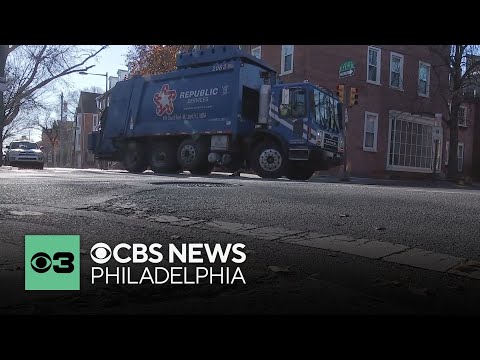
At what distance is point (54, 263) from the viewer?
138cm

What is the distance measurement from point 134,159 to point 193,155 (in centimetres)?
172

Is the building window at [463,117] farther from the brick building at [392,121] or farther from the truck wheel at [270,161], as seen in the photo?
the truck wheel at [270,161]

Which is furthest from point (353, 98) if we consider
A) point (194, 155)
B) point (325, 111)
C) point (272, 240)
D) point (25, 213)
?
point (25, 213)

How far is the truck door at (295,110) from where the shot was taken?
8.34 meters

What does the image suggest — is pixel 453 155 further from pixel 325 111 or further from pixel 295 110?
pixel 295 110

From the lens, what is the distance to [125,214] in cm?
327

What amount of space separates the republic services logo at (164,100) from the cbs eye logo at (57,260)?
8391mm

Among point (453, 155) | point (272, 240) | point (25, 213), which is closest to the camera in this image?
point (272, 240)

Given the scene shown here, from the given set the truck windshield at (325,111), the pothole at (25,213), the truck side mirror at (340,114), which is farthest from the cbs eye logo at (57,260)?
the truck side mirror at (340,114)

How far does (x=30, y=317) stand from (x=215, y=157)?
7895mm

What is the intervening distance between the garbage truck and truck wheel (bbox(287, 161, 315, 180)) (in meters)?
0.02

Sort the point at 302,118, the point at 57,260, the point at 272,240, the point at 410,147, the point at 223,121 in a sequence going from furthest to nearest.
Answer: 1. the point at 223,121
2. the point at 410,147
3. the point at 302,118
4. the point at 272,240
5. the point at 57,260

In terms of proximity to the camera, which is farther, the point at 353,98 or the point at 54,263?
the point at 353,98
